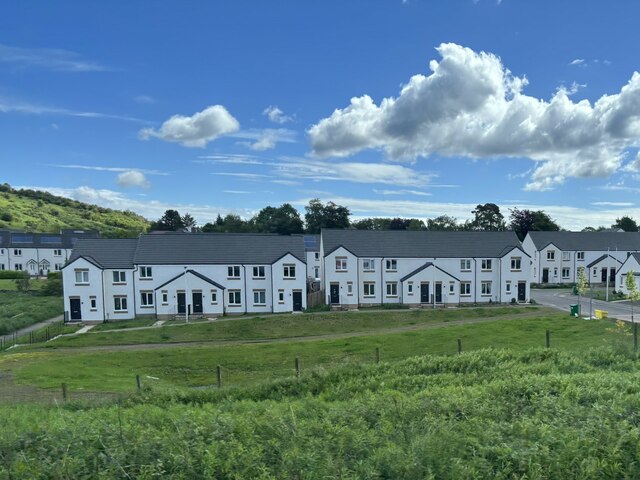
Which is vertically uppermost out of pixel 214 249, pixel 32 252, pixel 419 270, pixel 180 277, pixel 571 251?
pixel 214 249

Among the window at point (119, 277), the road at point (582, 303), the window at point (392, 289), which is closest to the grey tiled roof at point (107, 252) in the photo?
the window at point (119, 277)

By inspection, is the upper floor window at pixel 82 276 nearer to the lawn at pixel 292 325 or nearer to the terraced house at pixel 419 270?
the lawn at pixel 292 325

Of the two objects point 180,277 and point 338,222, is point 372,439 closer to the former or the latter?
A: point 180,277

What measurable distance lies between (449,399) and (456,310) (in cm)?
3465

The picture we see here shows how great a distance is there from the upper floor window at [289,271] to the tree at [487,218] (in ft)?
229

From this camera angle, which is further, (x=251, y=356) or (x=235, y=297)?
(x=235, y=297)

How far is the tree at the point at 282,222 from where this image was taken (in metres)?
99.1

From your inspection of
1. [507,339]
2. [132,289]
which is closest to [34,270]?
[132,289]

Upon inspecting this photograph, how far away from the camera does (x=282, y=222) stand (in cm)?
9912

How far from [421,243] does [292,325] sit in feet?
65.1

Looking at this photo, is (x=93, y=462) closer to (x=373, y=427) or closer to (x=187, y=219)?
(x=373, y=427)

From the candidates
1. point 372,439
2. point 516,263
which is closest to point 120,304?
point 372,439

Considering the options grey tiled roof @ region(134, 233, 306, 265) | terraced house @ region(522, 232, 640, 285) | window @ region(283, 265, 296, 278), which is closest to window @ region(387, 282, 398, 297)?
grey tiled roof @ region(134, 233, 306, 265)

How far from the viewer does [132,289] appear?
41.8m
